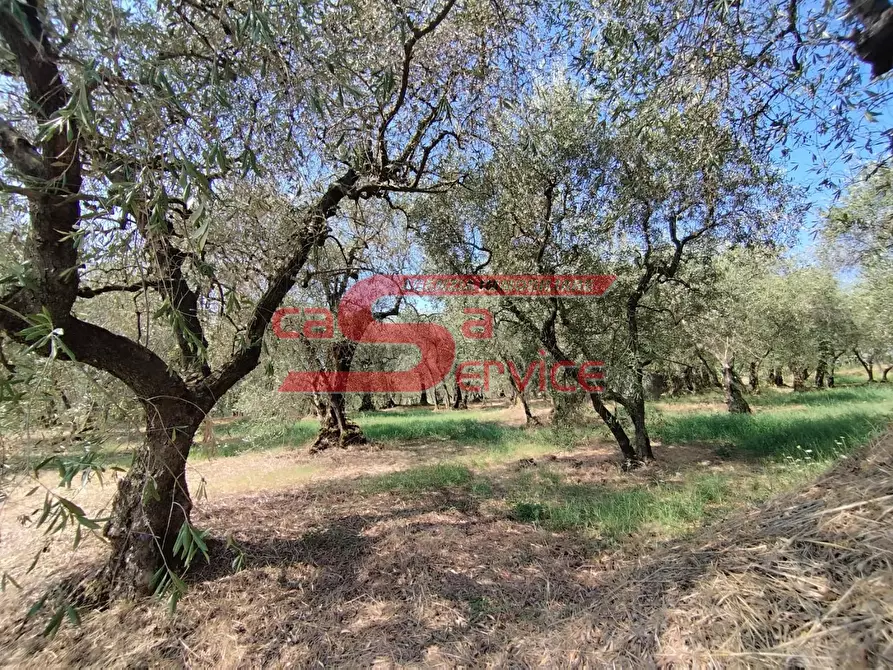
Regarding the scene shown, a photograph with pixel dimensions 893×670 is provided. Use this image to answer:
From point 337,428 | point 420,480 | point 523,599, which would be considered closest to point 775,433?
point 420,480

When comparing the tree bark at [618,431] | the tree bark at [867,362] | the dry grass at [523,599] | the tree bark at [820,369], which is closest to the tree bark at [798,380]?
the tree bark at [820,369]

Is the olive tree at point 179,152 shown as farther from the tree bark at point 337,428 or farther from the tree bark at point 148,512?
the tree bark at point 337,428

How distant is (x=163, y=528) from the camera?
3523mm

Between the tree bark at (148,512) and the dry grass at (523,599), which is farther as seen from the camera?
the tree bark at (148,512)

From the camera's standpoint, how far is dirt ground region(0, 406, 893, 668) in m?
1.55

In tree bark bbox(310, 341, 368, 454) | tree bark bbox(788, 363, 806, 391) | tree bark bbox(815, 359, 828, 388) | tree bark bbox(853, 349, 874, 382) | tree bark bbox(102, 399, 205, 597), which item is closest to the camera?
tree bark bbox(102, 399, 205, 597)

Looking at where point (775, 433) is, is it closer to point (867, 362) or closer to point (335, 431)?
point (335, 431)

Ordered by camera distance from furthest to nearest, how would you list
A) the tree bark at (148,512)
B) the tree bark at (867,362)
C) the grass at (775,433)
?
1. the tree bark at (867,362)
2. the grass at (775,433)
3. the tree bark at (148,512)

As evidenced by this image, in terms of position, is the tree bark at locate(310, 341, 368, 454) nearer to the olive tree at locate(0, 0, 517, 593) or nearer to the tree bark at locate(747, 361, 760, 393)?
the olive tree at locate(0, 0, 517, 593)

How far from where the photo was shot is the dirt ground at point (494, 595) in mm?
1546

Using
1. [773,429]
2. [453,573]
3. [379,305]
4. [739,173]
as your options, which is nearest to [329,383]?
[379,305]

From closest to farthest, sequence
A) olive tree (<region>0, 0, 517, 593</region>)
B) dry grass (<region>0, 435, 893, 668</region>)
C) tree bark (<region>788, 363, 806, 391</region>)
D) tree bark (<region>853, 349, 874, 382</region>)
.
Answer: dry grass (<region>0, 435, 893, 668</region>) < olive tree (<region>0, 0, 517, 593</region>) < tree bark (<region>788, 363, 806, 391</region>) < tree bark (<region>853, 349, 874, 382</region>)

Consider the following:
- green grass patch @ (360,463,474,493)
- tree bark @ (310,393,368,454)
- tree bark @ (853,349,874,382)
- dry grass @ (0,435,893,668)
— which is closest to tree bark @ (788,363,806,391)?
tree bark @ (853,349,874,382)

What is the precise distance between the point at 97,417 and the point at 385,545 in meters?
2.95
